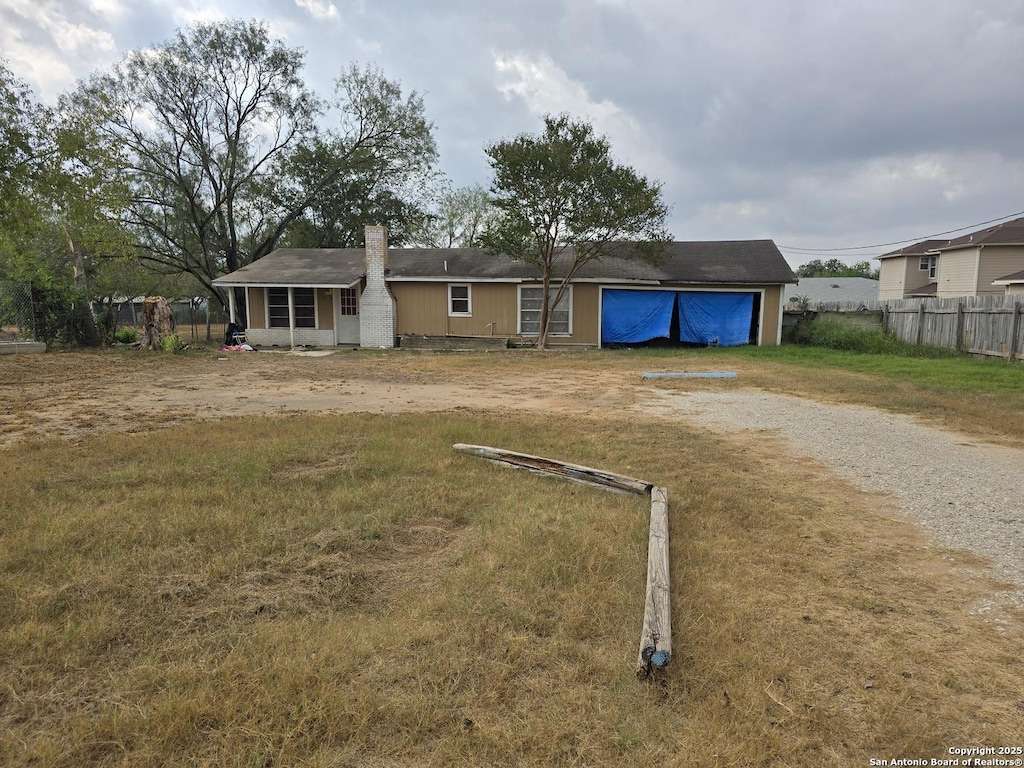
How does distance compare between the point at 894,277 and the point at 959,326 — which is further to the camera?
the point at 894,277

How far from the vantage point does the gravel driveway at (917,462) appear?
381 cm

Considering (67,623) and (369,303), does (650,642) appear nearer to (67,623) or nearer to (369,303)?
(67,623)

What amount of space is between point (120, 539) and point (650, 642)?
309 centimetres

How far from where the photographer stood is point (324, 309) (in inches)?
808

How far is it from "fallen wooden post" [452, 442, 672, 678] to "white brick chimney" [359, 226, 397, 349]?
48.5 ft

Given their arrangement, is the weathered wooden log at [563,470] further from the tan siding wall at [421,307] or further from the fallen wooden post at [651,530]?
the tan siding wall at [421,307]

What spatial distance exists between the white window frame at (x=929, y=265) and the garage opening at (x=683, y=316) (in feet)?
54.9

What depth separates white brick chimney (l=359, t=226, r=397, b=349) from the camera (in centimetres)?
1992

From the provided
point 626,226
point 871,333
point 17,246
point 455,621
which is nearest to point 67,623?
point 455,621

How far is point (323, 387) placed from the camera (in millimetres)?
10477

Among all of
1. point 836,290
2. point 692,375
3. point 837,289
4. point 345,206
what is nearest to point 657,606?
point 692,375

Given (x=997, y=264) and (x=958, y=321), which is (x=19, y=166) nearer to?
(x=958, y=321)

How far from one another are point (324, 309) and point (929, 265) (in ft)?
100

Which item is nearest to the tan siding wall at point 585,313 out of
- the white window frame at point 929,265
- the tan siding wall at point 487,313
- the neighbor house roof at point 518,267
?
the tan siding wall at point 487,313
